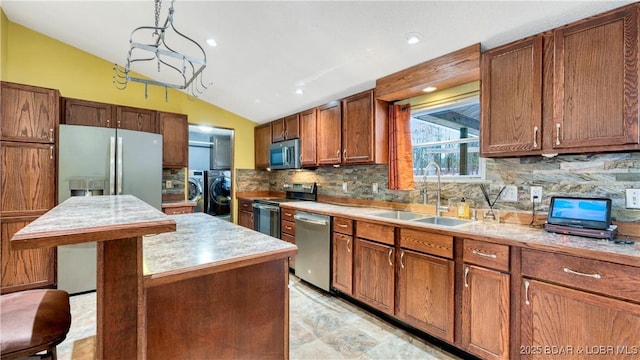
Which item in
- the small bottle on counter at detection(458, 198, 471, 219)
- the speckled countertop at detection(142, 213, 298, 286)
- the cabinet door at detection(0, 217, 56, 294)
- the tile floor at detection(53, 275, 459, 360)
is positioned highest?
the small bottle on counter at detection(458, 198, 471, 219)

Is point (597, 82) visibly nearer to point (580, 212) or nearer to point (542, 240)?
point (580, 212)

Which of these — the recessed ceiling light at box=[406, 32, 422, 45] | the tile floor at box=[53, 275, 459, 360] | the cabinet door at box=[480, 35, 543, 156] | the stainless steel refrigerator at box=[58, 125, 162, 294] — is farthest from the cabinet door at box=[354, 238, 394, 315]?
the stainless steel refrigerator at box=[58, 125, 162, 294]

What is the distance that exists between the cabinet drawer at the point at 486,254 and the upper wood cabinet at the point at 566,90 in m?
0.70

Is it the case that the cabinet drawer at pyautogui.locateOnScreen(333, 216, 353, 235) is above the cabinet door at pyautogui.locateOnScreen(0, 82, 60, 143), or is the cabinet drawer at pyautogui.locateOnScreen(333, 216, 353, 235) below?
below

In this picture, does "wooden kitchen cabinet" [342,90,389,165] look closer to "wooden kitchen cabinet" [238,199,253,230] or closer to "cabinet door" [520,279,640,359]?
"cabinet door" [520,279,640,359]

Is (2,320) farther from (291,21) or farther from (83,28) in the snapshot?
(83,28)

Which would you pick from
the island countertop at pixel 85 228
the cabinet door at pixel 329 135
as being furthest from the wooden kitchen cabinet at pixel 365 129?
the island countertop at pixel 85 228

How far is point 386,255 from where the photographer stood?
7.87ft

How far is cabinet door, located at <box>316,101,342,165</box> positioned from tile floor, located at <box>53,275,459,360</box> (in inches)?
64.2

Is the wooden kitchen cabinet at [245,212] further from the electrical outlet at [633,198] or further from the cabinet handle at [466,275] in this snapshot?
the electrical outlet at [633,198]

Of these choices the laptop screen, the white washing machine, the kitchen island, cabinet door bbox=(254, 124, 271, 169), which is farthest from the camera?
the white washing machine

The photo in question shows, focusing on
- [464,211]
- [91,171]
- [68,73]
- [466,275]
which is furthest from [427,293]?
[68,73]

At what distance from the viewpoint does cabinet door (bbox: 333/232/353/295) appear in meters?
2.73

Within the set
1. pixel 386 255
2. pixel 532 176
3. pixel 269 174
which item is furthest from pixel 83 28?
pixel 532 176
